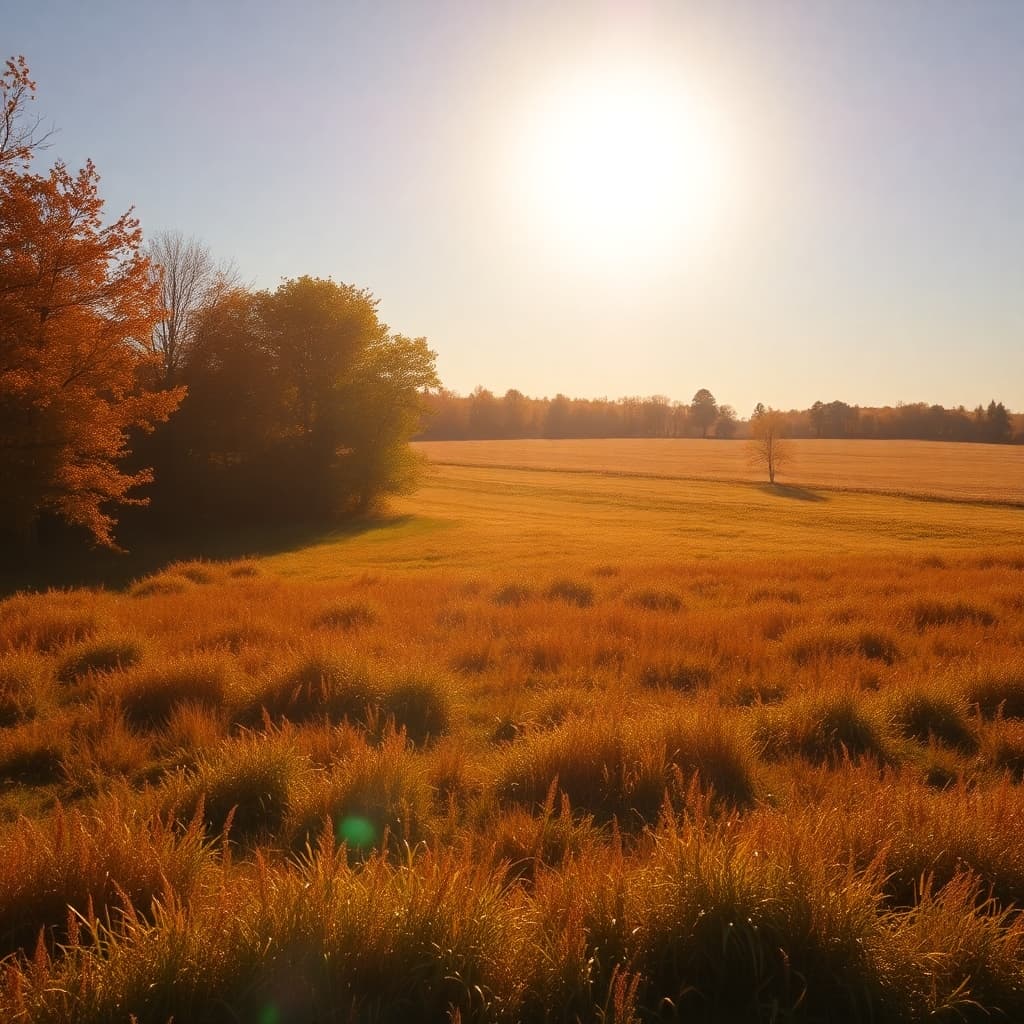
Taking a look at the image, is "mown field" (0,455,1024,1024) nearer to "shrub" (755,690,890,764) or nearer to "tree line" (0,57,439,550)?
"shrub" (755,690,890,764)

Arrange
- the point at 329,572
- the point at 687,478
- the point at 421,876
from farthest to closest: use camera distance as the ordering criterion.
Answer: the point at 687,478 < the point at 329,572 < the point at 421,876

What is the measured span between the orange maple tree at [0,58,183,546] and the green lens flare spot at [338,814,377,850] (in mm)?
14843

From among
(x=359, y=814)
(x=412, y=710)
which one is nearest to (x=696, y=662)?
(x=412, y=710)

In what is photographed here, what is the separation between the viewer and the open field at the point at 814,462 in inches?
2226

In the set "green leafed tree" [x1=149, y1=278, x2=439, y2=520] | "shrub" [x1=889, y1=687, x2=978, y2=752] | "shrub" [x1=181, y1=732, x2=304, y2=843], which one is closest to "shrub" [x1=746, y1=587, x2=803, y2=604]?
"shrub" [x1=889, y1=687, x2=978, y2=752]

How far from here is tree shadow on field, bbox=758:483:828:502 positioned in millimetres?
52278

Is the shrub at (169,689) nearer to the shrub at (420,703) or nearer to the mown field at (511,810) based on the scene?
the mown field at (511,810)

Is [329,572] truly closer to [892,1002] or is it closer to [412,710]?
[412,710]

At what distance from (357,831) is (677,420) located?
14099 cm

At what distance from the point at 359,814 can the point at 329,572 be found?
1858cm

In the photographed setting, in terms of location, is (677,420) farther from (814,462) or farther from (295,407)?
(295,407)

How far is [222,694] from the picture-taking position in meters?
7.22

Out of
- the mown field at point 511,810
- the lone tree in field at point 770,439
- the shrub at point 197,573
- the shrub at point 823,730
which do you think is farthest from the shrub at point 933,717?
the lone tree in field at point 770,439

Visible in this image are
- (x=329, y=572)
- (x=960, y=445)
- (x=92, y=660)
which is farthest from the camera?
(x=960, y=445)
